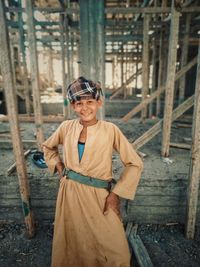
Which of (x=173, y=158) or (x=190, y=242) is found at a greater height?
(x=173, y=158)

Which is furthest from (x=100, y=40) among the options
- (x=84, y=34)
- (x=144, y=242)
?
(x=144, y=242)

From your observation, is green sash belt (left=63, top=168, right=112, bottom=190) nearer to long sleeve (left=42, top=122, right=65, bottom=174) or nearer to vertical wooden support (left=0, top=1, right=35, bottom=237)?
long sleeve (left=42, top=122, right=65, bottom=174)

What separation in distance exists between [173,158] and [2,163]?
3097mm

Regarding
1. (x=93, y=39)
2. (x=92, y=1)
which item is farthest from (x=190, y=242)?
(x=92, y=1)

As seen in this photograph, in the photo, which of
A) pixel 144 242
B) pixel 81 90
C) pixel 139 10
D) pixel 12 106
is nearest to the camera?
pixel 81 90

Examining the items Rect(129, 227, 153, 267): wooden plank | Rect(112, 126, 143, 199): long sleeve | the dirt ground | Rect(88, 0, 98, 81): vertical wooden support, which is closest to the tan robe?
Rect(112, 126, 143, 199): long sleeve

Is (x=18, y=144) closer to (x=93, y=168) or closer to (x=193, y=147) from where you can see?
(x=93, y=168)

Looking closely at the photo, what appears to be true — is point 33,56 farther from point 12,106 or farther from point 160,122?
point 160,122

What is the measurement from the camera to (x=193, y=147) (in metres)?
2.80

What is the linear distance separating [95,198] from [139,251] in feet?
4.39

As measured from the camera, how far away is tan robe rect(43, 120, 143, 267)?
2047mm

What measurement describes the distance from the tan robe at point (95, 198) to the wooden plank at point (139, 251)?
70 cm

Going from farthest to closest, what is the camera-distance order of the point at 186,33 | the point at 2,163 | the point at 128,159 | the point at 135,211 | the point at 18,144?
1. the point at 186,33
2. the point at 2,163
3. the point at 135,211
4. the point at 18,144
5. the point at 128,159

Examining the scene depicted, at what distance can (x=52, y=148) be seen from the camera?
241 cm
